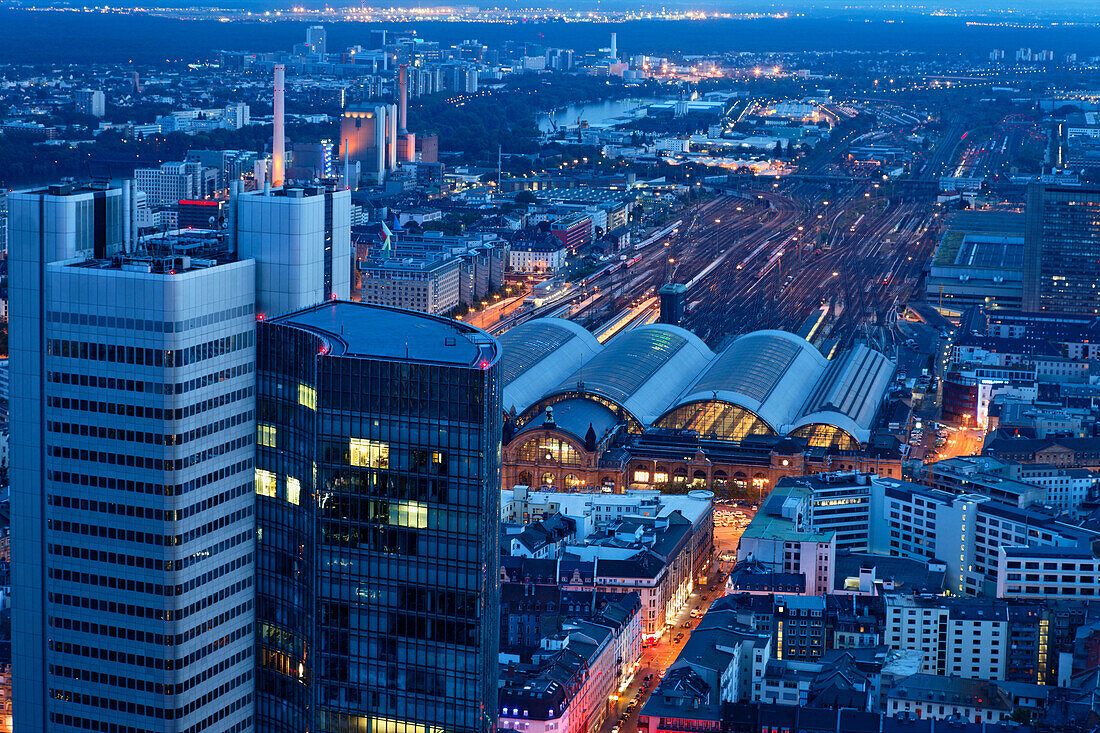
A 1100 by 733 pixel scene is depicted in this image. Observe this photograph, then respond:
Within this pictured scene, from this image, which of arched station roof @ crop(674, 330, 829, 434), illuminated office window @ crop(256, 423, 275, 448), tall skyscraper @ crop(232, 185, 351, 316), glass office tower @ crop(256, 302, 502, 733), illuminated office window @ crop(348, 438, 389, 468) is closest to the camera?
glass office tower @ crop(256, 302, 502, 733)

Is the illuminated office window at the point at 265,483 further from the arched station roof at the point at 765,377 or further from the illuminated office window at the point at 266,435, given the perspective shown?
the arched station roof at the point at 765,377

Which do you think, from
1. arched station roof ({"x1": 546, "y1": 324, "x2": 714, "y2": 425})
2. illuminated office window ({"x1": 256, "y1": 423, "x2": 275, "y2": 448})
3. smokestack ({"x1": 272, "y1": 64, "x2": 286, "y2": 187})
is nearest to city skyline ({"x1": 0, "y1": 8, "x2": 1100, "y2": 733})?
illuminated office window ({"x1": 256, "y1": 423, "x2": 275, "y2": 448})

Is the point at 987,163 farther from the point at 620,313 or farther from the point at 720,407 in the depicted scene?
the point at 720,407

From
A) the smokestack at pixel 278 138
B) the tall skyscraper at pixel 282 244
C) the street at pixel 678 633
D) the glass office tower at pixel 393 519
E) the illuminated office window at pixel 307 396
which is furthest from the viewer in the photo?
the smokestack at pixel 278 138

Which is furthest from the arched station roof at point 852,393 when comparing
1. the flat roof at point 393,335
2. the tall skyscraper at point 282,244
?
the tall skyscraper at point 282,244

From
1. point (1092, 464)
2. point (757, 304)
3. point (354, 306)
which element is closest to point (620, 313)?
point (757, 304)

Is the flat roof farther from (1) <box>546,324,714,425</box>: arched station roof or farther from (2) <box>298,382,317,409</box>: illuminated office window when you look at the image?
(1) <box>546,324,714,425</box>: arched station roof
